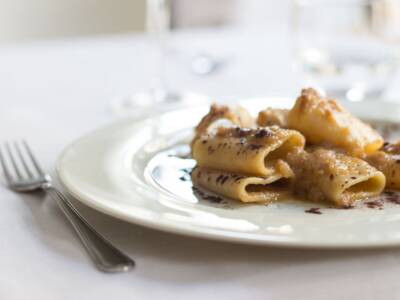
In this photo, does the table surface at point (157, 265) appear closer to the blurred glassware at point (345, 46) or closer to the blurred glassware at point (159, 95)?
the blurred glassware at point (159, 95)

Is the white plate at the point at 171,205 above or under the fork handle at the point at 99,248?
above

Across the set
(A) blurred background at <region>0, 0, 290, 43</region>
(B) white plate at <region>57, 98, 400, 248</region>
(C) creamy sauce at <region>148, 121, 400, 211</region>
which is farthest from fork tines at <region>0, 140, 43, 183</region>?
(A) blurred background at <region>0, 0, 290, 43</region>

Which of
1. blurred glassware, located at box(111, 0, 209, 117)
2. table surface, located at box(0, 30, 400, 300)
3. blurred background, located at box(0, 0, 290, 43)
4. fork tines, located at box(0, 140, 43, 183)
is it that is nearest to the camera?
table surface, located at box(0, 30, 400, 300)

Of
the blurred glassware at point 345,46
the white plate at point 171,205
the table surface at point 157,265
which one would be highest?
the blurred glassware at point 345,46

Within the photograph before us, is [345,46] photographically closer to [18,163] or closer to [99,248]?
[18,163]

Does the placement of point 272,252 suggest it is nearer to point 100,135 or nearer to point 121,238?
point 121,238

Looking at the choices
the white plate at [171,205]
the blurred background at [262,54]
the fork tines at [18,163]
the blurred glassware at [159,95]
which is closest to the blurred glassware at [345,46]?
the blurred background at [262,54]

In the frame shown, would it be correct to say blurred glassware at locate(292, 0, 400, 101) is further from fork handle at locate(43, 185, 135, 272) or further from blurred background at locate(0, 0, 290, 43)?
blurred background at locate(0, 0, 290, 43)
